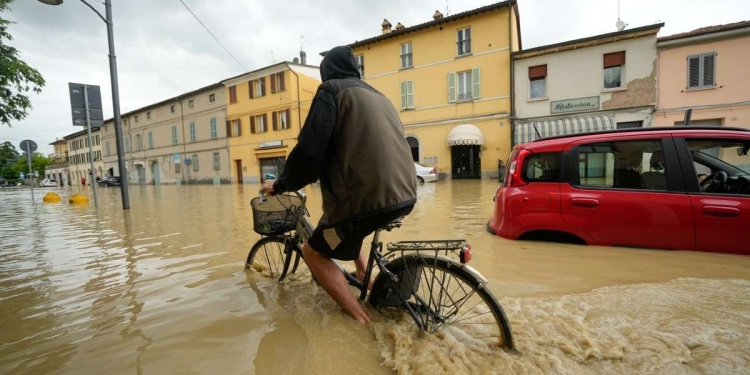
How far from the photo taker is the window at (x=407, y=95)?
71.2 ft

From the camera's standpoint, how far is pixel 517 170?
4.09m

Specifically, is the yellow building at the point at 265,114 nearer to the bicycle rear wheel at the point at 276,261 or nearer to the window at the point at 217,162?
the window at the point at 217,162

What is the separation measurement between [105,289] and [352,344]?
2863mm

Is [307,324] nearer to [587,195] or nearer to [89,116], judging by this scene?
[587,195]

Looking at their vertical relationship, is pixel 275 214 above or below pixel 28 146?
below

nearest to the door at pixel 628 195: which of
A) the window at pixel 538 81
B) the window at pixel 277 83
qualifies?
the window at pixel 538 81

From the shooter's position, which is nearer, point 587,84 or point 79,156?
point 587,84

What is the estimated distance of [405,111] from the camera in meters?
21.8

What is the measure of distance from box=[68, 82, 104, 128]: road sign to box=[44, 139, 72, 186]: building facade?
65.5 metres

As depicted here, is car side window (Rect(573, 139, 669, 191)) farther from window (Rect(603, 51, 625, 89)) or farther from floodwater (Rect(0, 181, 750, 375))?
window (Rect(603, 51, 625, 89))

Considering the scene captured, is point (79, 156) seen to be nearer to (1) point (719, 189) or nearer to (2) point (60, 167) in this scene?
(2) point (60, 167)

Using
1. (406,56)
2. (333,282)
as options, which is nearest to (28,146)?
(333,282)

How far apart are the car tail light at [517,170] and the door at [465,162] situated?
16.1 meters

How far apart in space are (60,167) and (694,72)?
9188cm
